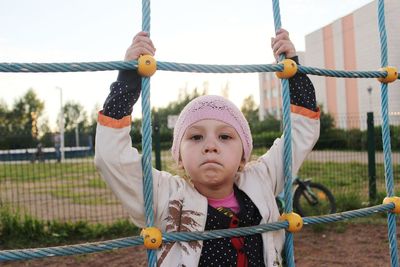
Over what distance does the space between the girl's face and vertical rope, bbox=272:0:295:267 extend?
5.6 inches

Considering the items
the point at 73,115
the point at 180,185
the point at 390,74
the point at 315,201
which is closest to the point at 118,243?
the point at 180,185

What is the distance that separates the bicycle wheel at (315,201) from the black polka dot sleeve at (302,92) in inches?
123

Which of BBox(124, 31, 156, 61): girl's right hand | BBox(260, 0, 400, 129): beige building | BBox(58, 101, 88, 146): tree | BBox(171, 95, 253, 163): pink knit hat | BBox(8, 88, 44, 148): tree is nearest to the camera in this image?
BBox(124, 31, 156, 61): girl's right hand

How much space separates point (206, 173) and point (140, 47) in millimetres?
369

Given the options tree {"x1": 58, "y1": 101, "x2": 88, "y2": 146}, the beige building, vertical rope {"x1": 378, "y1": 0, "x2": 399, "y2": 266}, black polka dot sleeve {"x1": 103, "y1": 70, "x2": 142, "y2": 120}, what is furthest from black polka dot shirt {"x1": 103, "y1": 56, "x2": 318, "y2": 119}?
tree {"x1": 58, "y1": 101, "x2": 88, "y2": 146}

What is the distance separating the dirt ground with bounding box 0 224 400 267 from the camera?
316 cm

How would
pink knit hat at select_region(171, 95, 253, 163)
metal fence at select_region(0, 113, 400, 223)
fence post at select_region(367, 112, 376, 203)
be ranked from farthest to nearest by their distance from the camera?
metal fence at select_region(0, 113, 400, 223), fence post at select_region(367, 112, 376, 203), pink knit hat at select_region(171, 95, 253, 163)

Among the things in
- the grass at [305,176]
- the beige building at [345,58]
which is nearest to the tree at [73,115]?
the beige building at [345,58]

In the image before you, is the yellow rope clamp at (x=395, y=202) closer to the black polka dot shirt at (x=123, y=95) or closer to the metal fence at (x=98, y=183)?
the black polka dot shirt at (x=123, y=95)

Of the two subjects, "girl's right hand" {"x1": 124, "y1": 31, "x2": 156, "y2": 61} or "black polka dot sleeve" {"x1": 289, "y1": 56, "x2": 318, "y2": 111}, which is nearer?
"girl's right hand" {"x1": 124, "y1": 31, "x2": 156, "y2": 61}

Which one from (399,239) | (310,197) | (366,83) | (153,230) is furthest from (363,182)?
(366,83)

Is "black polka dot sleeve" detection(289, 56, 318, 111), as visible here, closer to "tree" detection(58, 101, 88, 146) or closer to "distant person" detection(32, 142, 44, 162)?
"distant person" detection(32, 142, 44, 162)

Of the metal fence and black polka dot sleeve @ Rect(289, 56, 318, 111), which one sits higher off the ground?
black polka dot sleeve @ Rect(289, 56, 318, 111)

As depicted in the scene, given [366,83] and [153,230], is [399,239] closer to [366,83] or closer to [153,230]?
[153,230]
